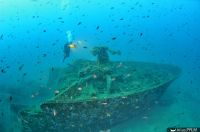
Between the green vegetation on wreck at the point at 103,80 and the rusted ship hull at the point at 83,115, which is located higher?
the green vegetation on wreck at the point at 103,80

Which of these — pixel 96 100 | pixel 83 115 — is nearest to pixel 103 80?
pixel 96 100

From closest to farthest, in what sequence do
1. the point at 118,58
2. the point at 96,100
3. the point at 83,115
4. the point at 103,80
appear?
the point at 96,100
the point at 83,115
the point at 103,80
the point at 118,58

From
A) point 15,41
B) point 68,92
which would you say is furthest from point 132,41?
point 68,92

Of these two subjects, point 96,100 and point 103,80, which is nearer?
point 96,100

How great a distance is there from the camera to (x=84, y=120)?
412 inches

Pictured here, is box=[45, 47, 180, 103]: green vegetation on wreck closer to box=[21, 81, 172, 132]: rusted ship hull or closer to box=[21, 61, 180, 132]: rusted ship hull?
box=[21, 61, 180, 132]: rusted ship hull

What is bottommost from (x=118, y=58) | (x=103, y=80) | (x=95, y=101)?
(x=95, y=101)

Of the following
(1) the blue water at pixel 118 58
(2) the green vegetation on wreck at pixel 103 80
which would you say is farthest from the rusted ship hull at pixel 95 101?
(1) the blue water at pixel 118 58

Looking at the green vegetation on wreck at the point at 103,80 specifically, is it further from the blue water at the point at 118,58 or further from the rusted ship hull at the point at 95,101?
the blue water at the point at 118,58

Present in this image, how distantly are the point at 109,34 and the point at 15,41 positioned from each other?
35.1 ft

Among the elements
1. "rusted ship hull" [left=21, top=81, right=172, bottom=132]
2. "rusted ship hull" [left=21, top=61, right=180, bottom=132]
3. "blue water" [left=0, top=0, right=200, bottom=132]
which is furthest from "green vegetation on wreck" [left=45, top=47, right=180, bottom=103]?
"blue water" [left=0, top=0, right=200, bottom=132]

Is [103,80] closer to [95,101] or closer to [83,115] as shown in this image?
[95,101]

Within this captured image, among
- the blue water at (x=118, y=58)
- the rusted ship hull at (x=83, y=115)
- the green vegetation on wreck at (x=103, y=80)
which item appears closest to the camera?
the rusted ship hull at (x=83, y=115)

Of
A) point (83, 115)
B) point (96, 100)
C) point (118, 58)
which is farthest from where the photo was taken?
point (118, 58)
